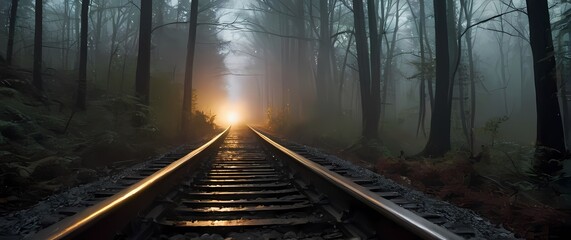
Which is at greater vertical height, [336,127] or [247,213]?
[336,127]

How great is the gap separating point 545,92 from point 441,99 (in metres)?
3.12

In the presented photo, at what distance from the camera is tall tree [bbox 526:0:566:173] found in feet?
20.7

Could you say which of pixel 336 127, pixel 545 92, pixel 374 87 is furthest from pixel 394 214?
pixel 336 127

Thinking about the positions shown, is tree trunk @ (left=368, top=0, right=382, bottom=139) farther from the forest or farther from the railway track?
the railway track

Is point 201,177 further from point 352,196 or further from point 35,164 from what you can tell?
point 352,196

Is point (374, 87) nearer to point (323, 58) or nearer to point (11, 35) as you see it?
point (323, 58)

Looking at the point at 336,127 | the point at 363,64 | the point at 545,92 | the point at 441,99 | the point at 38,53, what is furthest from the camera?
the point at 336,127

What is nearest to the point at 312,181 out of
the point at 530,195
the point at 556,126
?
the point at 530,195

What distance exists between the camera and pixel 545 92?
21.8 feet

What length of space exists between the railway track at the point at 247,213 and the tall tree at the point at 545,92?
370 cm

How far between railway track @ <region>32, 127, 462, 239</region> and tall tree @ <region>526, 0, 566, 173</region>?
146 inches

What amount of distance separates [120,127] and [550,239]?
10883 mm

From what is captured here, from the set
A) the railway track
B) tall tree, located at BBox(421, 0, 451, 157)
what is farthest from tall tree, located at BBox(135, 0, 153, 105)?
tall tree, located at BBox(421, 0, 451, 157)

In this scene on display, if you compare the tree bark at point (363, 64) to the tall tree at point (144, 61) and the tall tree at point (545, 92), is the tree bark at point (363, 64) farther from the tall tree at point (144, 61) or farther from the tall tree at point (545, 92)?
the tall tree at point (144, 61)
